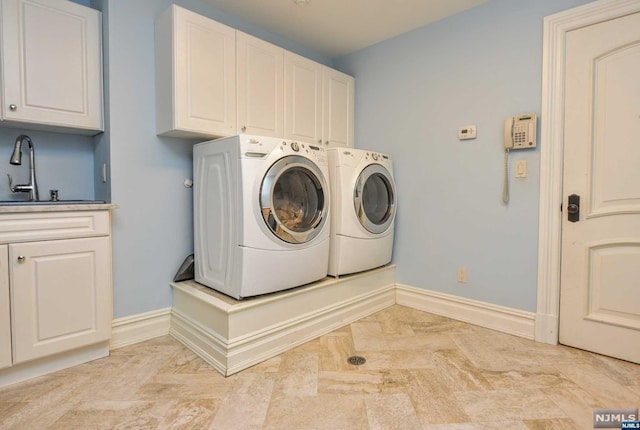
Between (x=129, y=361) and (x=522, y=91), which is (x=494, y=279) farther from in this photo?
(x=129, y=361)

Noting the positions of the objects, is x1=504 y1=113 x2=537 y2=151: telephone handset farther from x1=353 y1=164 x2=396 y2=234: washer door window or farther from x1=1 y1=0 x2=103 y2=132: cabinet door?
x1=1 y1=0 x2=103 y2=132: cabinet door

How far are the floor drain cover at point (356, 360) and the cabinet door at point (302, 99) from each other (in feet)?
5.56

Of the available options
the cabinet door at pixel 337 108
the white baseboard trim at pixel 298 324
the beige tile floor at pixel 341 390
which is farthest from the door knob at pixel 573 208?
the cabinet door at pixel 337 108

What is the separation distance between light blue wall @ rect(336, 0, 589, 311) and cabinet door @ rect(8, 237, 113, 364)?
7.30 feet

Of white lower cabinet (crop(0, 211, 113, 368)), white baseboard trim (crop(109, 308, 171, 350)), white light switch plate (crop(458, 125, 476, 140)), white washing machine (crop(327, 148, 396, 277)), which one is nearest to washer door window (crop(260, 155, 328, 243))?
white washing machine (crop(327, 148, 396, 277))

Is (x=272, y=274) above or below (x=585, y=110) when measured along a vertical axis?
below

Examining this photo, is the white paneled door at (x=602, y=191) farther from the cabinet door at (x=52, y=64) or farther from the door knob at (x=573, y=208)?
the cabinet door at (x=52, y=64)

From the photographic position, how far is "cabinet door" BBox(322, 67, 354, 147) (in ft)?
9.78

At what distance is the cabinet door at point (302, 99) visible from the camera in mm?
2660

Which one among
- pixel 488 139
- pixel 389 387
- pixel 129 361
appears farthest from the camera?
pixel 488 139

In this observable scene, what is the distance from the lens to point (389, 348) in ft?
6.89

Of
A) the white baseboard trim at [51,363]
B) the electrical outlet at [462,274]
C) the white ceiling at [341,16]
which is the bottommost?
the white baseboard trim at [51,363]

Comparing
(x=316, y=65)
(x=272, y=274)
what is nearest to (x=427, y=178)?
(x=316, y=65)

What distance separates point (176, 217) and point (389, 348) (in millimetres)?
1688
